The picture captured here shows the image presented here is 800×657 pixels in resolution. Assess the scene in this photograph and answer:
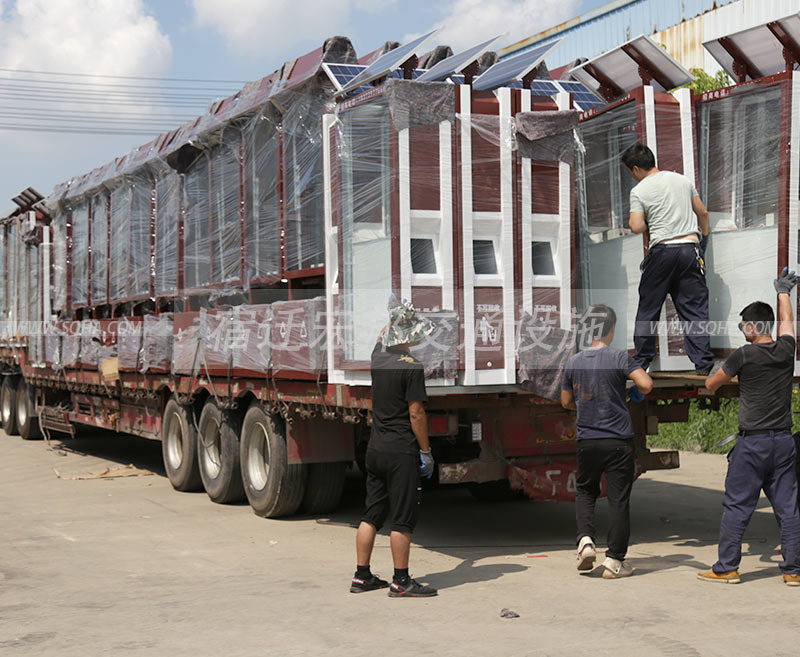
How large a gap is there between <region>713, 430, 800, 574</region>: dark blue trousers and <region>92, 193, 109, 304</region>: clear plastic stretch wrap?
9583 mm

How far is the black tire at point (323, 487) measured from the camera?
9.44 m

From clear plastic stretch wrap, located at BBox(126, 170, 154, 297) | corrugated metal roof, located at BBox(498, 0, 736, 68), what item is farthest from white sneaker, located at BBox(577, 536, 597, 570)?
corrugated metal roof, located at BBox(498, 0, 736, 68)

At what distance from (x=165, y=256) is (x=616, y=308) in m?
5.93

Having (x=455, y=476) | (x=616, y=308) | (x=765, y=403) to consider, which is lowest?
(x=455, y=476)

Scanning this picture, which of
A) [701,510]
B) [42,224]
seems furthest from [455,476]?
[42,224]

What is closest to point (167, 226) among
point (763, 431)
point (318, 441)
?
point (318, 441)

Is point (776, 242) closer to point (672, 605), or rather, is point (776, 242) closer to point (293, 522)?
point (672, 605)

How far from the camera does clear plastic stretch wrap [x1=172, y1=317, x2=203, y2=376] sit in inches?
421

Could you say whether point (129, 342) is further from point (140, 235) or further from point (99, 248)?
point (99, 248)

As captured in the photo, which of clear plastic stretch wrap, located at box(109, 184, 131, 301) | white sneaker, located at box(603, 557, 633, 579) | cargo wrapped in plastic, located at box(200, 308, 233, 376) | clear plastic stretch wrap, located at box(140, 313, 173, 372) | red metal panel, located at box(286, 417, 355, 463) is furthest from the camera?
clear plastic stretch wrap, located at box(109, 184, 131, 301)

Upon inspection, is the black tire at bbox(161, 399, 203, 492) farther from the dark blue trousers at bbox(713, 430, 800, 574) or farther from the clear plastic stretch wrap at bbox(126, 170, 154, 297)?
the dark blue trousers at bbox(713, 430, 800, 574)

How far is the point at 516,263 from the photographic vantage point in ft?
24.9

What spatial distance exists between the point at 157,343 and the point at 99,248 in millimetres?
3101

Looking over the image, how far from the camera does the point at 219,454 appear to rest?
10.7m
